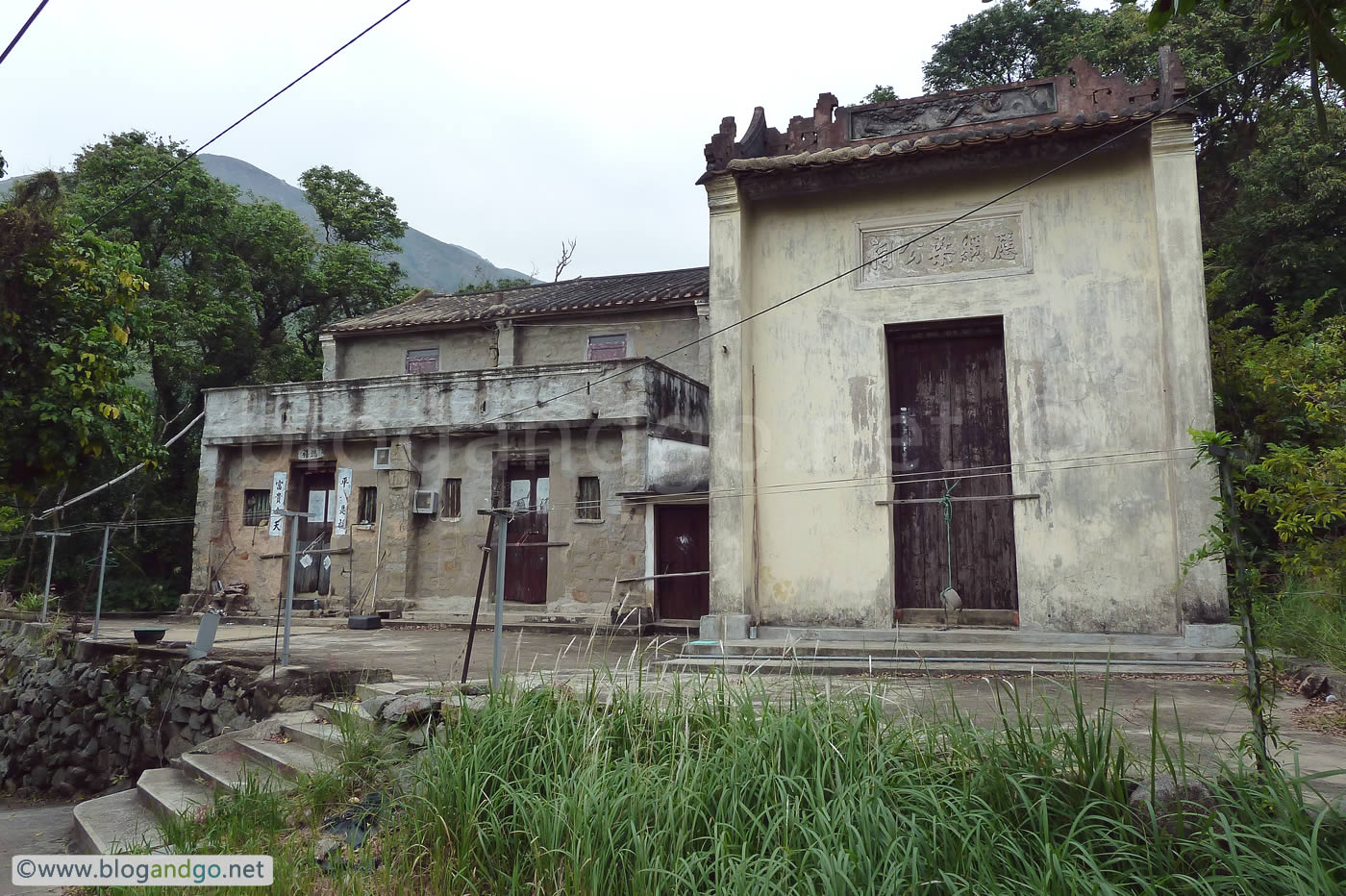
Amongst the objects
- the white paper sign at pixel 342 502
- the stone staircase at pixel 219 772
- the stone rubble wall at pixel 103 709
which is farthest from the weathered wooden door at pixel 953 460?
the white paper sign at pixel 342 502

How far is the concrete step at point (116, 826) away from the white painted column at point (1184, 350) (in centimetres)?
806

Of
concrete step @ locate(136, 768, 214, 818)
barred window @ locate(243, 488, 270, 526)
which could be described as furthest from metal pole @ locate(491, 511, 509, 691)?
barred window @ locate(243, 488, 270, 526)

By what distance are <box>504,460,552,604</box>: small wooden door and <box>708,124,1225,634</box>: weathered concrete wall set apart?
7921 millimetres

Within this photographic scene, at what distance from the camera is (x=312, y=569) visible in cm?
1806

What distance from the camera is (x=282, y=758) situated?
19.0ft

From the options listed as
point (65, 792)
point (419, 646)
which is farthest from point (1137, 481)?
point (65, 792)

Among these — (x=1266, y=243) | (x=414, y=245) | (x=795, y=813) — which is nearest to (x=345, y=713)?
(x=795, y=813)

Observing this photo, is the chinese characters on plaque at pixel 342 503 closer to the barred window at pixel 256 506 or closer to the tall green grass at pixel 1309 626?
the barred window at pixel 256 506

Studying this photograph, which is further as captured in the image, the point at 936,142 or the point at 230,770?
the point at 936,142

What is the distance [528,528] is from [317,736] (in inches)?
427

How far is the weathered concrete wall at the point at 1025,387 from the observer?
26.5 ft

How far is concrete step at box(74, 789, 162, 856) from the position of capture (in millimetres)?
4941

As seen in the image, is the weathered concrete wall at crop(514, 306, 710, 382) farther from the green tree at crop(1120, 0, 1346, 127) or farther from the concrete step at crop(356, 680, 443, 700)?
the green tree at crop(1120, 0, 1346, 127)

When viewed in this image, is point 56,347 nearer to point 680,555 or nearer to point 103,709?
point 103,709
